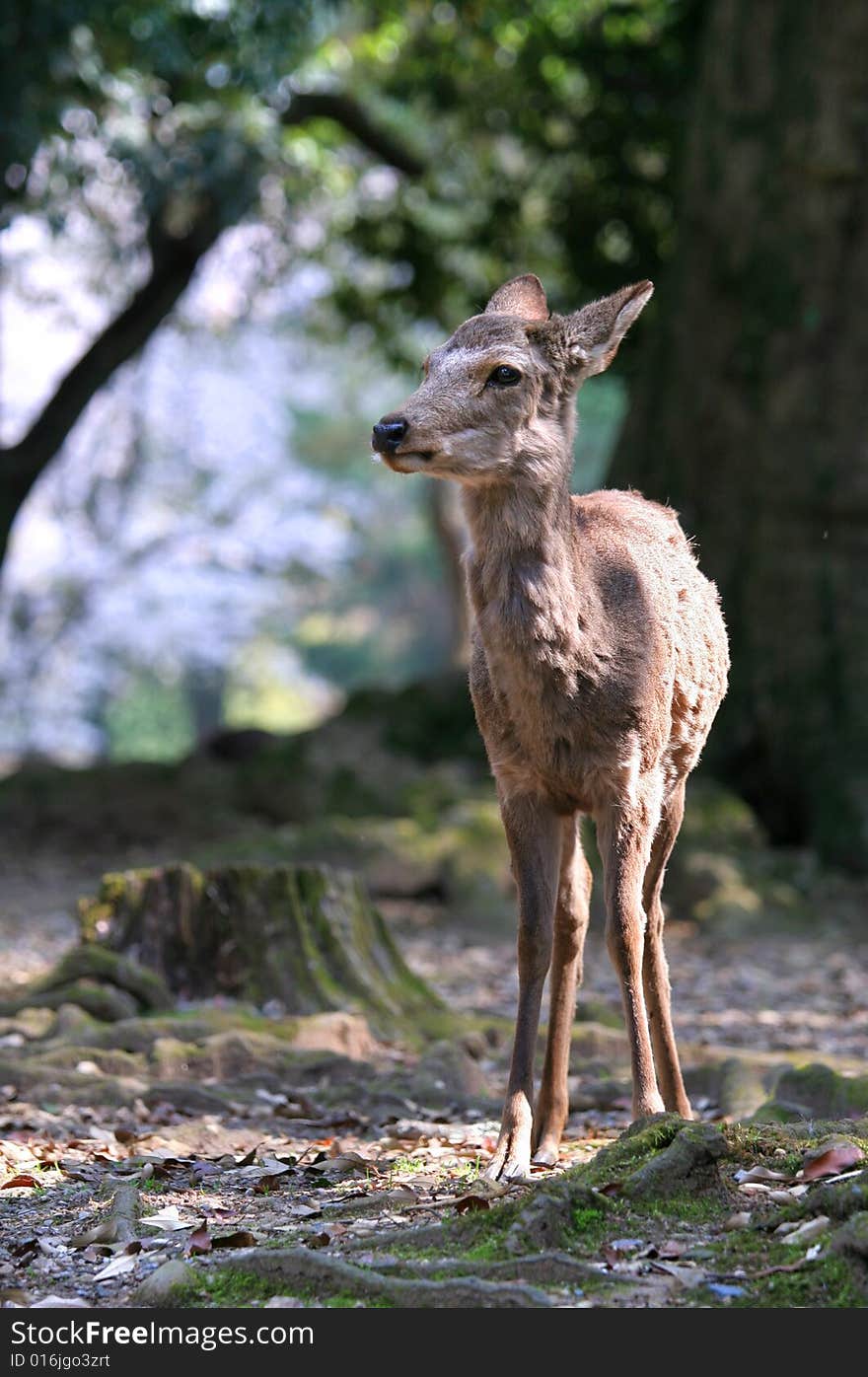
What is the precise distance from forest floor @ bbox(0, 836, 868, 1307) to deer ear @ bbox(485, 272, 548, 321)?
8.52 ft

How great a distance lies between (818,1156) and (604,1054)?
3157mm

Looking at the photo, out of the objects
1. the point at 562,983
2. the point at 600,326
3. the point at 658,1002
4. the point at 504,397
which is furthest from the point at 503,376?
the point at 658,1002

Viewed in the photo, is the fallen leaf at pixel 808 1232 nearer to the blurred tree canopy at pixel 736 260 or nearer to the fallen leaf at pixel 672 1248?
the fallen leaf at pixel 672 1248

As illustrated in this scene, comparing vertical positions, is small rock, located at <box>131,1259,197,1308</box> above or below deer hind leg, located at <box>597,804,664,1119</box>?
below

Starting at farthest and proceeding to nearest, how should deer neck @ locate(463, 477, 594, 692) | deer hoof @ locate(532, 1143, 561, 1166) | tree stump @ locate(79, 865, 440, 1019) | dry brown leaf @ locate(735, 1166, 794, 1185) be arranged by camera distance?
tree stump @ locate(79, 865, 440, 1019) < deer hoof @ locate(532, 1143, 561, 1166) < deer neck @ locate(463, 477, 594, 692) < dry brown leaf @ locate(735, 1166, 794, 1185)

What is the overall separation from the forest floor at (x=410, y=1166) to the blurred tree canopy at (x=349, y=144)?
6839 millimetres

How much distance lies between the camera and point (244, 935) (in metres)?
8.04

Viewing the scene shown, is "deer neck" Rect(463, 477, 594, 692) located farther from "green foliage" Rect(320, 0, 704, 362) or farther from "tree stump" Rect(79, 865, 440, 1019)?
"green foliage" Rect(320, 0, 704, 362)

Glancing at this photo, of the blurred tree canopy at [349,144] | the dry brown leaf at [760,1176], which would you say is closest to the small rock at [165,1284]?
the dry brown leaf at [760,1176]

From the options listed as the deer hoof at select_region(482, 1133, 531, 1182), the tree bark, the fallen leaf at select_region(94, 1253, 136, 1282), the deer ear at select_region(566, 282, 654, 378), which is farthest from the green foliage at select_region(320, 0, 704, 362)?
Result: the fallen leaf at select_region(94, 1253, 136, 1282)

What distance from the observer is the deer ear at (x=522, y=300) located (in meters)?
5.57

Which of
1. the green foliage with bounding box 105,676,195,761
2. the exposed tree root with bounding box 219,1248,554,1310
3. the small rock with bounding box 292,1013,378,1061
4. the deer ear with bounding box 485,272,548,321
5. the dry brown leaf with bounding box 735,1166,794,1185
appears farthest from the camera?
the green foliage with bounding box 105,676,195,761

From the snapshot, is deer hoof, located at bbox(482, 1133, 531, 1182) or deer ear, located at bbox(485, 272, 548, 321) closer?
deer hoof, located at bbox(482, 1133, 531, 1182)

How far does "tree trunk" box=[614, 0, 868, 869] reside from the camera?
12.6 m
